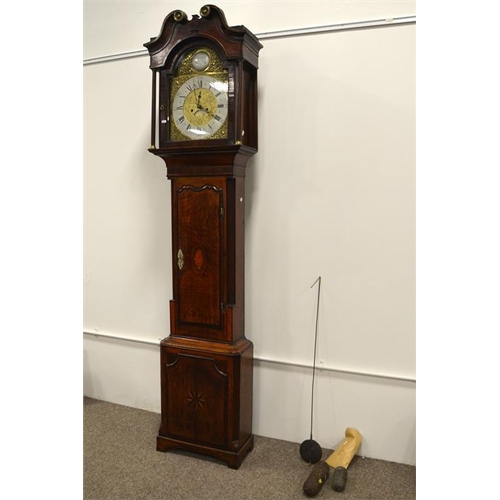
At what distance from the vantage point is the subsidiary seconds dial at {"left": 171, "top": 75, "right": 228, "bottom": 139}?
2.26m

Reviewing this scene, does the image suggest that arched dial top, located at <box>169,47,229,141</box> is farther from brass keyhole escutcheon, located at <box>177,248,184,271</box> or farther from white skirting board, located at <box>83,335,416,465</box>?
white skirting board, located at <box>83,335,416,465</box>

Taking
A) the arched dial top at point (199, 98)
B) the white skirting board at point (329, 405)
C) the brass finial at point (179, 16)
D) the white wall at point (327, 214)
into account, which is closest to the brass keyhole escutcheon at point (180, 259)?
the white wall at point (327, 214)

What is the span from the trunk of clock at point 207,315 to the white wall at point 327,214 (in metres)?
0.20

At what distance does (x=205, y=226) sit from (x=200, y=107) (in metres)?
0.59

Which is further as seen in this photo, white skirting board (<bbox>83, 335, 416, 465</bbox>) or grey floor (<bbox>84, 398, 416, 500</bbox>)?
white skirting board (<bbox>83, 335, 416, 465</bbox>)

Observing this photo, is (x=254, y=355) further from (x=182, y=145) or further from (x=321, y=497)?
(x=182, y=145)

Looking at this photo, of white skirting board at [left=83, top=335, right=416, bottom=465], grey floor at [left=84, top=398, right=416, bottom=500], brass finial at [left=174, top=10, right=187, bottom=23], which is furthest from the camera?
white skirting board at [left=83, top=335, right=416, bottom=465]

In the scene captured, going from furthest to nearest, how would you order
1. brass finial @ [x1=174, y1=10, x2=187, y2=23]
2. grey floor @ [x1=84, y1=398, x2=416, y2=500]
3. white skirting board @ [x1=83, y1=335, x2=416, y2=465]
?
white skirting board @ [x1=83, y1=335, x2=416, y2=465] → brass finial @ [x1=174, y1=10, x2=187, y2=23] → grey floor @ [x1=84, y1=398, x2=416, y2=500]

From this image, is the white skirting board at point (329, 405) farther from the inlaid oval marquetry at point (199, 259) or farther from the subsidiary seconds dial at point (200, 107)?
the subsidiary seconds dial at point (200, 107)

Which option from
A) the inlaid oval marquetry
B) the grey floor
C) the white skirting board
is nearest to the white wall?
the white skirting board

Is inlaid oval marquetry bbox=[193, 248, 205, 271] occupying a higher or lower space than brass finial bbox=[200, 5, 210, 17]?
lower

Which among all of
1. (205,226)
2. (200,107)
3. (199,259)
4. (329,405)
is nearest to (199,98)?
(200,107)
